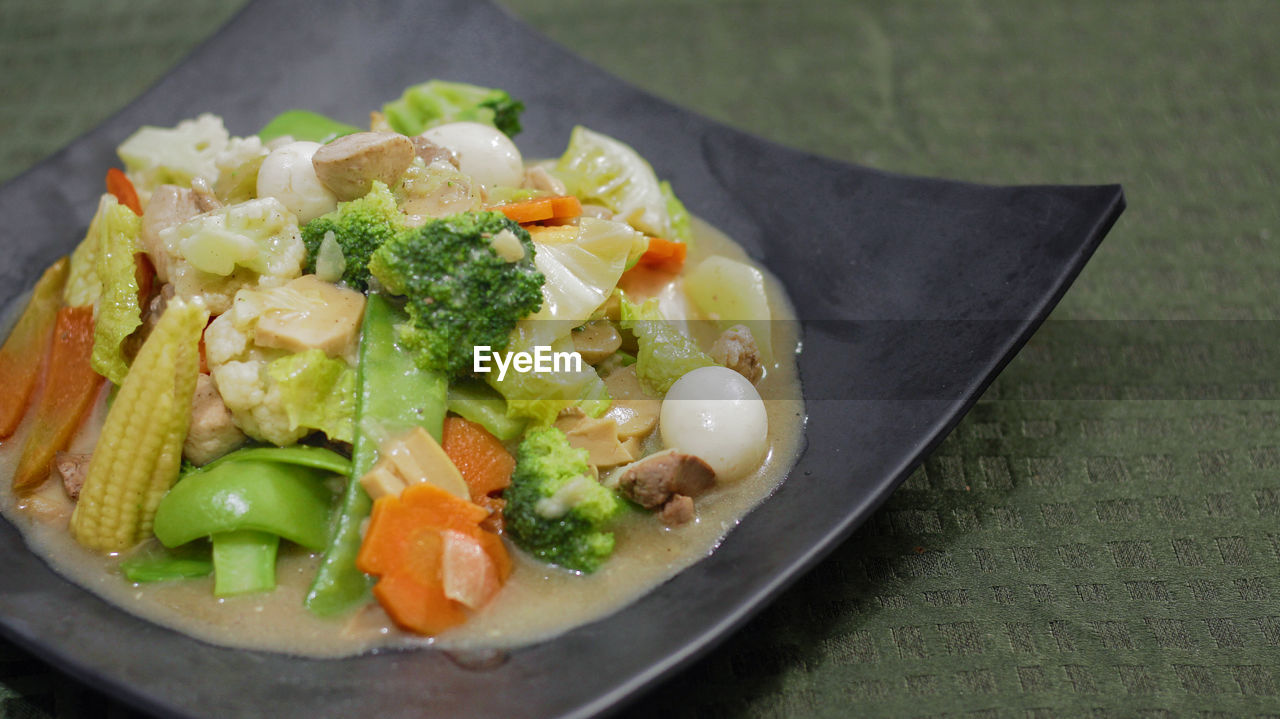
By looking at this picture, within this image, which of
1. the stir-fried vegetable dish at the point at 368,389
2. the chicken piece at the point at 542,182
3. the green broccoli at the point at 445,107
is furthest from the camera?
the green broccoli at the point at 445,107

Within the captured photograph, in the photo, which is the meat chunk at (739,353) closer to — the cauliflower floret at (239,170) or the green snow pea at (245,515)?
the green snow pea at (245,515)

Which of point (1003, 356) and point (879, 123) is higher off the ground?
point (1003, 356)

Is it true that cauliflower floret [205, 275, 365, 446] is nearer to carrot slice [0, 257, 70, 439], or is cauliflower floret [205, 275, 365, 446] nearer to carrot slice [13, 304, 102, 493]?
carrot slice [13, 304, 102, 493]

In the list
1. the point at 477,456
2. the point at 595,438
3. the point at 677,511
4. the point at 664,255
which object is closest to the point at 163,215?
the point at 477,456

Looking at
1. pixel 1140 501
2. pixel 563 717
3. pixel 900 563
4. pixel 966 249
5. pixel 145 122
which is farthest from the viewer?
pixel 145 122

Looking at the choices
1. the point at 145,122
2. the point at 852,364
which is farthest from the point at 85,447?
the point at 852,364

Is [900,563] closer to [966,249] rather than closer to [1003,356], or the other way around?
[1003,356]

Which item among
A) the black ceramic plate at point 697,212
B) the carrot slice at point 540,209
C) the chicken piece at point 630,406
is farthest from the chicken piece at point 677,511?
the carrot slice at point 540,209
